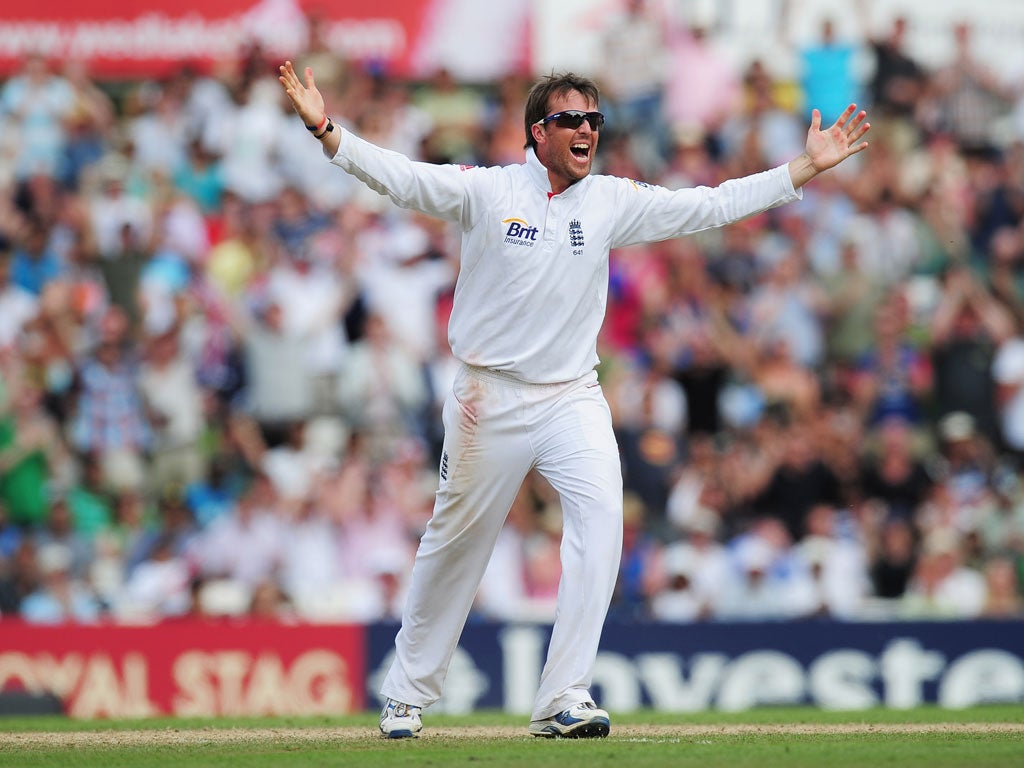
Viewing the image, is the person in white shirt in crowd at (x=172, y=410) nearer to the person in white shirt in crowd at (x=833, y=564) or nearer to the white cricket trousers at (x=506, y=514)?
the person in white shirt in crowd at (x=833, y=564)

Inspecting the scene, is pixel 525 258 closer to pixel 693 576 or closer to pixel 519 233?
pixel 519 233

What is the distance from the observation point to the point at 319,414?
585 inches

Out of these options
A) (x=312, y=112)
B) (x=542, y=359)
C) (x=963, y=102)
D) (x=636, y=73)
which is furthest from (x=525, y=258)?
(x=963, y=102)

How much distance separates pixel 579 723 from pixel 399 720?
815 millimetres

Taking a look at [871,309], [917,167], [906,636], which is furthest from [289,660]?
[917,167]

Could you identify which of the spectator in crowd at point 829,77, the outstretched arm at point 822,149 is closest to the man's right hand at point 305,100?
the outstretched arm at point 822,149

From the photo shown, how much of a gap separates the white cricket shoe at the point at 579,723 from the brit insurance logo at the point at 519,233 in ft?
6.23

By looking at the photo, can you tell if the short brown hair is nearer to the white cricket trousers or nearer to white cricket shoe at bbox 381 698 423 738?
the white cricket trousers

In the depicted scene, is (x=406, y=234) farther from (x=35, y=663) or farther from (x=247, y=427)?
(x=35, y=663)

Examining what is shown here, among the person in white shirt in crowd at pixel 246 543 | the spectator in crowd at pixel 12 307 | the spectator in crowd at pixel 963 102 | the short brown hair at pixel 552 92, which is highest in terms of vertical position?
the spectator in crowd at pixel 963 102

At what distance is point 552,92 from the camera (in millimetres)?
7812

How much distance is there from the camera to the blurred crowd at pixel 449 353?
44.7ft

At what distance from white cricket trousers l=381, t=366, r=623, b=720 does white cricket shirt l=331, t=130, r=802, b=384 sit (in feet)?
0.47

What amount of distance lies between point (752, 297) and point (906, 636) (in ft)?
14.0
